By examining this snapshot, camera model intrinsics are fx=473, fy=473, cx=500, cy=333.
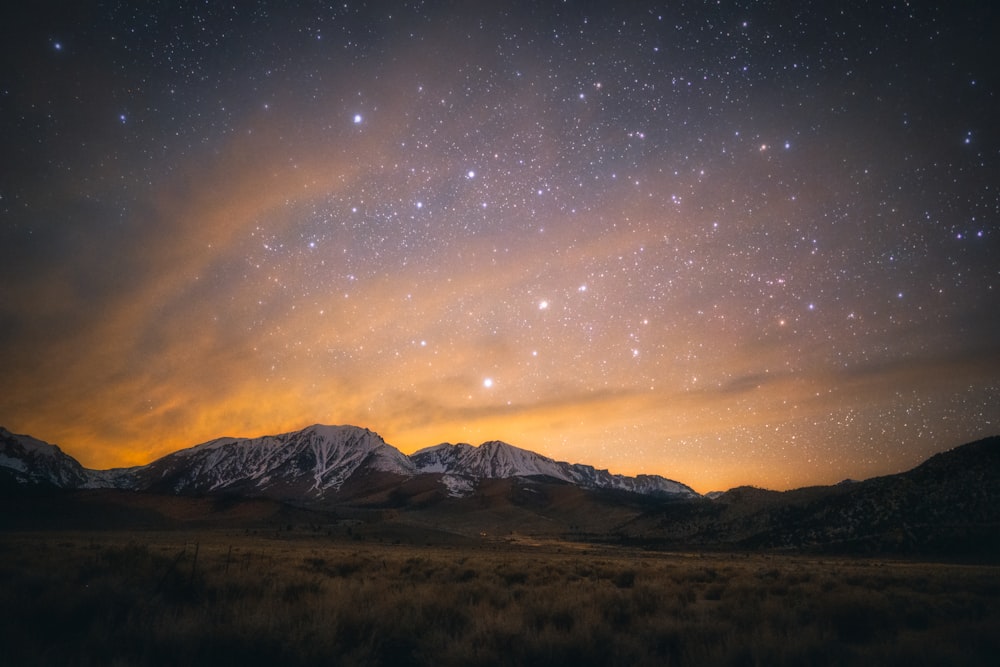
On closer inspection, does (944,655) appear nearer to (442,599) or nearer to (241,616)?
(442,599)

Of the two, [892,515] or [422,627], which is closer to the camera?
[422,627]

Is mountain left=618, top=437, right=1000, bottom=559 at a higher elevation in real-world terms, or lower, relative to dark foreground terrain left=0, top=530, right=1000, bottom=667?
lower

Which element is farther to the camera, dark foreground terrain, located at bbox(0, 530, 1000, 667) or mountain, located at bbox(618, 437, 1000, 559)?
mountain, located at bbox(618, 437, 1000, 559)

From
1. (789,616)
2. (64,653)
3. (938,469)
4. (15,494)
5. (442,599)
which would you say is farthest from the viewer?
(15,494)

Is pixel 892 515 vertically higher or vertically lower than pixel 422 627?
lower

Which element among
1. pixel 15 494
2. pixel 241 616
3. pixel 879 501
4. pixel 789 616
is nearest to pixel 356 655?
pixel 241 616

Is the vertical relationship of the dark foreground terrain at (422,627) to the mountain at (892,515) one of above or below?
above

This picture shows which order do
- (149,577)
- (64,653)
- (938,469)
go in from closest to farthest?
(64,653) < (149,577) < (938,469)

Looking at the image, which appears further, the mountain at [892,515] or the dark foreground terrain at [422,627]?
the mountain at [892,515]

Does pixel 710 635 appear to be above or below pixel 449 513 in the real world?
above

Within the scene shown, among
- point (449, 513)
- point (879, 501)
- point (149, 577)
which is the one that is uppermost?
point (149, 577)

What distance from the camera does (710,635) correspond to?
7.34 m

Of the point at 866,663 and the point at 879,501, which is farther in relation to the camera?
the point at 879,501

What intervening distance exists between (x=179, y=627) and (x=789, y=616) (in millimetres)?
9937
